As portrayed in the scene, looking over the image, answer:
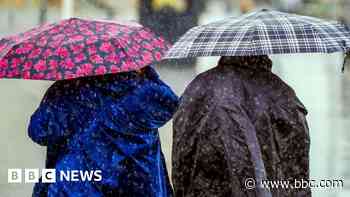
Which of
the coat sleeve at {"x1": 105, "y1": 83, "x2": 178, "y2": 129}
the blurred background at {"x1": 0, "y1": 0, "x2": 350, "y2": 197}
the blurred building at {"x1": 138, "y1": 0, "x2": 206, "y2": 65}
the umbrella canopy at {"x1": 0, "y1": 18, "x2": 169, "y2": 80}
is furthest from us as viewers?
the blurred building at {"x1": 138, "y1": 0, "x2": 206, "y2": 65}

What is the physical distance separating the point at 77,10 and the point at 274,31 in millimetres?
3100

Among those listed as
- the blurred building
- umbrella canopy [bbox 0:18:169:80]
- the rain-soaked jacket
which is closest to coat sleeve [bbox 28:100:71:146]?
the rain-soaked jacket

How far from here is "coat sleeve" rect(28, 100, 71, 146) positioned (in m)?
3.63

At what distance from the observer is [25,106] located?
19.9 feet

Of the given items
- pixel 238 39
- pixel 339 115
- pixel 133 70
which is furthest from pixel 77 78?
pixel 339 115

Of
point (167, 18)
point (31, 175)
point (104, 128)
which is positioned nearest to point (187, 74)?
point (167, 18)

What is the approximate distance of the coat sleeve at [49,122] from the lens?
3.63m

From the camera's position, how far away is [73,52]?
11.8 ft

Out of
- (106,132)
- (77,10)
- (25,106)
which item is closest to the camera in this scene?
(106,132)

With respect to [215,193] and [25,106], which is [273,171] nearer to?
[215,193]

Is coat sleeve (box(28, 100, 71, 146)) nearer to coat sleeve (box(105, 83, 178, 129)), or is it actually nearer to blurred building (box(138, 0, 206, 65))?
coat sleeve (box(105, 83, 178, 129))

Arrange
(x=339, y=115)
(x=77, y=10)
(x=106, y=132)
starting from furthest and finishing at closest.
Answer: (x=339, y=115) → (x=77, y=10) → (x=106, y=132)

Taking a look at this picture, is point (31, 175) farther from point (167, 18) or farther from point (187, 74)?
point (167, 18)

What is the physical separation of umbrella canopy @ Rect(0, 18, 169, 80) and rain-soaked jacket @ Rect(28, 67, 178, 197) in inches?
4.7
